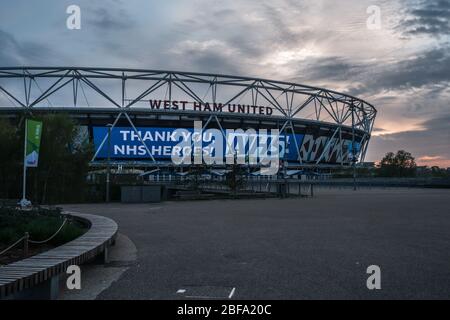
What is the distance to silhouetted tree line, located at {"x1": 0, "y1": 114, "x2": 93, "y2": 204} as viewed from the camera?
34250 millimetres

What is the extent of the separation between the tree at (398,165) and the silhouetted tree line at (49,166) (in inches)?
3495

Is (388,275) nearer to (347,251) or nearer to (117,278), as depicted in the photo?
(347,251)

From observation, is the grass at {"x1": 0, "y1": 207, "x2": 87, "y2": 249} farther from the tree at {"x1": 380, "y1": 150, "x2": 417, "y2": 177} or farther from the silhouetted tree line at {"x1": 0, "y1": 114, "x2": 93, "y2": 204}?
the tree at {"x1": 380, "y1": 150, "x2": 417, "y2": 177}

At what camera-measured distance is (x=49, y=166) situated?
114 ft

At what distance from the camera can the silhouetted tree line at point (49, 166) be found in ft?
112

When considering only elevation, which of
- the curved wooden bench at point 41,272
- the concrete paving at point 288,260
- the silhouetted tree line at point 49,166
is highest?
the silhouetted tree line at point 49,166

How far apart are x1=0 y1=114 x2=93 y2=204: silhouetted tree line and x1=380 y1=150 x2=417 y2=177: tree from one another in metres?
88.8

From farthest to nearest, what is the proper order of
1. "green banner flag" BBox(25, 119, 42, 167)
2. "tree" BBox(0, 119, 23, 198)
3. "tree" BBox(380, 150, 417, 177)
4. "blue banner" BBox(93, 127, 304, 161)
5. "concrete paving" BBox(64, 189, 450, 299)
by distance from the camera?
1. "tree" BBox(380, 150, 417, 177)
2. "blue banner" BBox(93, 127, 304, 161)
3. "tree" BBox(0, 119, 23, 198)
4. "green banner flag" BBox(25, 119, 42, 167)
5. "concrete paving" BBox(64, 189, 450, 299)

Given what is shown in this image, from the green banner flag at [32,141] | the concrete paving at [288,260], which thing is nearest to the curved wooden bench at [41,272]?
the concrete paving at [288,260]

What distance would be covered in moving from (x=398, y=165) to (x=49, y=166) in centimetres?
9464

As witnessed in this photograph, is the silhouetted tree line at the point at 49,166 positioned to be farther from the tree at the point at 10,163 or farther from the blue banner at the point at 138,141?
the blue banner at the point at 138,141

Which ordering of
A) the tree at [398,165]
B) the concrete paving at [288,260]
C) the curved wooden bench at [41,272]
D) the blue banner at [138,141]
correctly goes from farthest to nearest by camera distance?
the tree at [398,165] < the blue banner at [138,141] < the concrete paving at [288,260] < the curved wooden bench at [41,272]

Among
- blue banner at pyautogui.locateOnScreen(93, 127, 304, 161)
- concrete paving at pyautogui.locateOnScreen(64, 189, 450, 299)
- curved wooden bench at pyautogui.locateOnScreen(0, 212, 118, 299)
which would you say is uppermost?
blue banner at pyautogui.locateOnScreen(93, 127, 304, 161)

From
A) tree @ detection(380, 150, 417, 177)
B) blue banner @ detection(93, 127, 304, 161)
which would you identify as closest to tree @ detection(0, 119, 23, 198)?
blue banner @ detection(93, 127, 304, 161)
